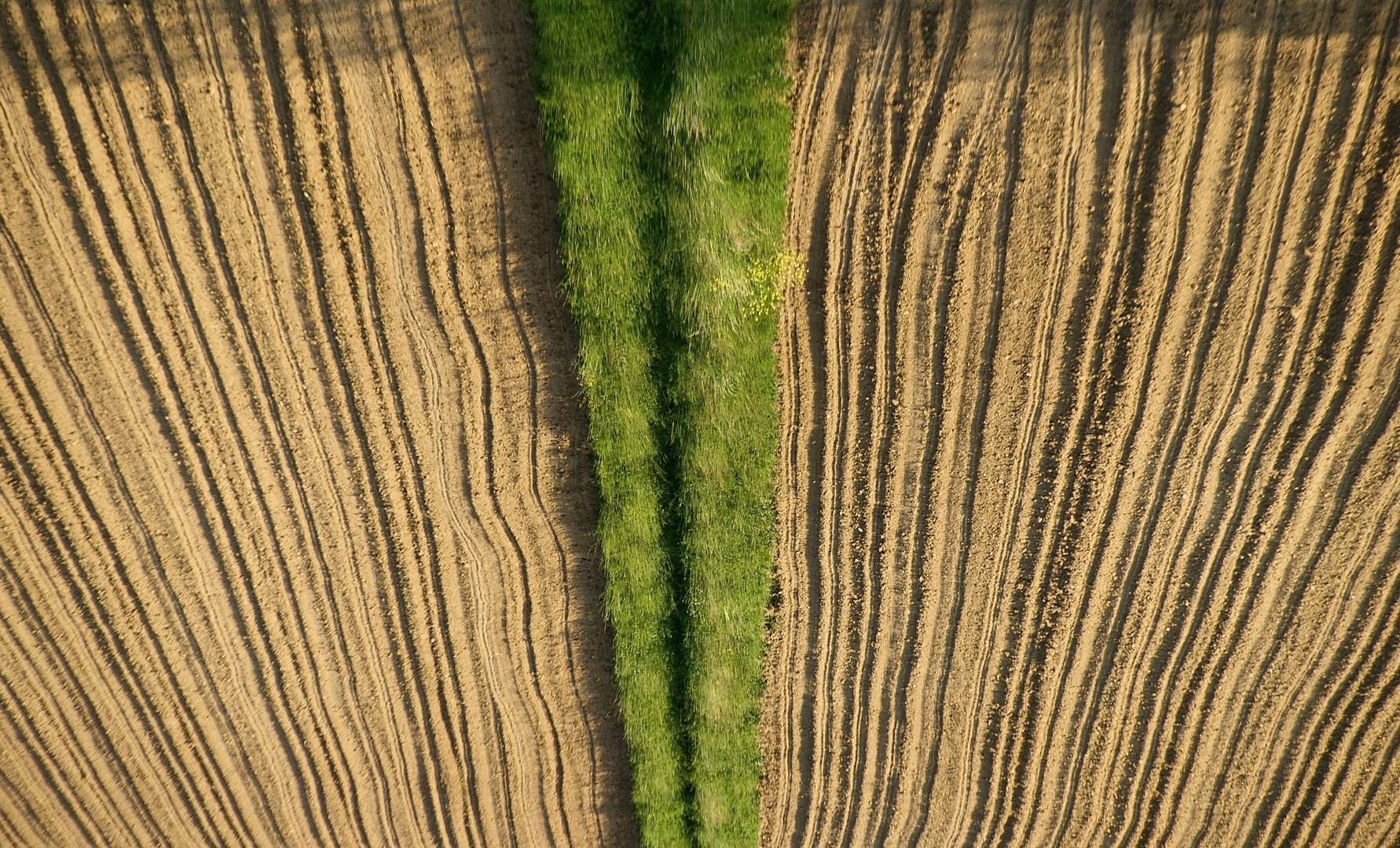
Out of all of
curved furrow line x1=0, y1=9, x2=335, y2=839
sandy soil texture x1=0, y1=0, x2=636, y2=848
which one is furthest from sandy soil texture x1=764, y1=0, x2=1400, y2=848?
curved furrow line x1=0, y1=9, x2=335, y2=839

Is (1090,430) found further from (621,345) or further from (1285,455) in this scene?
(621,345)

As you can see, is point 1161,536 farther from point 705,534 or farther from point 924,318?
point 705,534

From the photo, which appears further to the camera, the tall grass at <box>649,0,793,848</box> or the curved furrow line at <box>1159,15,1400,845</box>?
the curved furrow line at <box>1159,15,1400,845</box>

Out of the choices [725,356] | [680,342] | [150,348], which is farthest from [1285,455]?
[150,348]

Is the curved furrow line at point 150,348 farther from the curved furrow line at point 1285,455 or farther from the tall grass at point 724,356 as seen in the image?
the curved furrow line at point 1285,455

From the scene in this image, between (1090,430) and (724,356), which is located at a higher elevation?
(724,356)

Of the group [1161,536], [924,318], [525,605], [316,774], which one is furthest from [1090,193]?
[316,774]

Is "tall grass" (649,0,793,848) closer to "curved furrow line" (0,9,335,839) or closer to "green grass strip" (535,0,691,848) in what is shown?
"green grass strip" (535,0,691,848)

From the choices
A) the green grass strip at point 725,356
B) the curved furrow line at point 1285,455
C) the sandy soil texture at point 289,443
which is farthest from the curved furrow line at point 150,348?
the curved furrow line at point 1285,455
